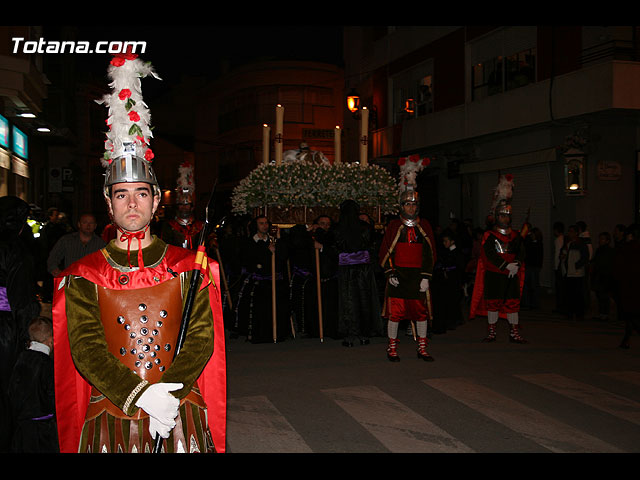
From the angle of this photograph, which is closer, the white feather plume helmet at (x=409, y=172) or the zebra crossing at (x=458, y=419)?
the zebra crossing at (x=458, y=419)

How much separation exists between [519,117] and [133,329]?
18.1 m

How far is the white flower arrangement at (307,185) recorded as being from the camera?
1105 centimetres

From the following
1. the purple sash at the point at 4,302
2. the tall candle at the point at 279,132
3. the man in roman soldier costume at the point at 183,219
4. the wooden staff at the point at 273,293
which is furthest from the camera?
the man in roman soldier costume at the point at 183,219

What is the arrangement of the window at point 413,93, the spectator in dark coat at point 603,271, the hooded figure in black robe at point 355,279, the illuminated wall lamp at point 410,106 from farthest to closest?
the illuminated wall lamp at point 410,106 → the window at point 413,93 → the spectator in dark coat at point 603,271 → the hooded figure in black robe at point 355,279

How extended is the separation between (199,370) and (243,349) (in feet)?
24.2

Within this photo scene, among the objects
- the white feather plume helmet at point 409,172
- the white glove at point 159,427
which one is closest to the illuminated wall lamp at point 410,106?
the white feather plume helmet at point 409,172

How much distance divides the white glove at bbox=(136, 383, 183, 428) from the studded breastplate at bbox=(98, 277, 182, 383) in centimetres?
28

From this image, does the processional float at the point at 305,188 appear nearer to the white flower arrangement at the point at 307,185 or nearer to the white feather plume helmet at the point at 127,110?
the white flower arrangement at the point at 307,185

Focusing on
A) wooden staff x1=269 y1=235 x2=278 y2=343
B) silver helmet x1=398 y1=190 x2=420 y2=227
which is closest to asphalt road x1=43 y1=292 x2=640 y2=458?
wooden staff x1=269 y1=235 x2=278 y2=343

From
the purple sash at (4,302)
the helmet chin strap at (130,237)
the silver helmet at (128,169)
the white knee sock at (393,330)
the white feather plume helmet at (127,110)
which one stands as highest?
the white feather plume helmet at (127,110)

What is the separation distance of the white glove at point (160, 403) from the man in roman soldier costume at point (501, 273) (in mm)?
8493

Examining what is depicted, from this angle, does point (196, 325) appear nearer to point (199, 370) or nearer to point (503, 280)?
point (199, 370)

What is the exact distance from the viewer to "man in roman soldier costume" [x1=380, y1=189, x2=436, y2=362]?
30.2ft

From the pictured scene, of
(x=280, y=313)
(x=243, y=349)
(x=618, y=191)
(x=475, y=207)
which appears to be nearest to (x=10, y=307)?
(x=243, y=349)
